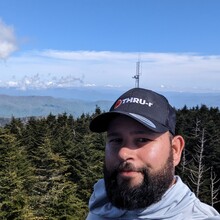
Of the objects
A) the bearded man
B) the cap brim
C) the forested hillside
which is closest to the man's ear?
the bearded man

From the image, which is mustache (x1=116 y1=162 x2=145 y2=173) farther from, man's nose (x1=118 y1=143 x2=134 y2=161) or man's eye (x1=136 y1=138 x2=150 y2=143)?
man's eye (x1=136 y1=138 x2=150 y2=143)

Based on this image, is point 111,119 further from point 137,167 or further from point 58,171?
point 58,171

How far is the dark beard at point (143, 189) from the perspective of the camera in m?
2.48

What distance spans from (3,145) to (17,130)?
24.8 m

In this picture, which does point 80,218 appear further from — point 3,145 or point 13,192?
point 3,145

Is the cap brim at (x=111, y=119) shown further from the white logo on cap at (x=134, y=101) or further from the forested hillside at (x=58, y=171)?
the forested hillside at (x=58, y=171)

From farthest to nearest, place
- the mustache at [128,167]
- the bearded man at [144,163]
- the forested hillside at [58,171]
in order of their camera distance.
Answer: the forested hillside at [58,171] < the mustache at [128,167] < the bearded man at [144,163]

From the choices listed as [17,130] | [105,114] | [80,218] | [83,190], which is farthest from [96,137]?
[105,114]

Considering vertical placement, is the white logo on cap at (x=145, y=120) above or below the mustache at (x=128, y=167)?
above

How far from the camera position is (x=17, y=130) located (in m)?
56.8

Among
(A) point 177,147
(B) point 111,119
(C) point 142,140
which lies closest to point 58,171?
(B) point 111,119

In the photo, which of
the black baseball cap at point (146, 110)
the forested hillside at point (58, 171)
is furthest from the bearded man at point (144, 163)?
the forested hillside at point (58, 171)

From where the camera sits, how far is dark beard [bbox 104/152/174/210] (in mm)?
2479

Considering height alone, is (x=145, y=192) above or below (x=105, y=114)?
below
